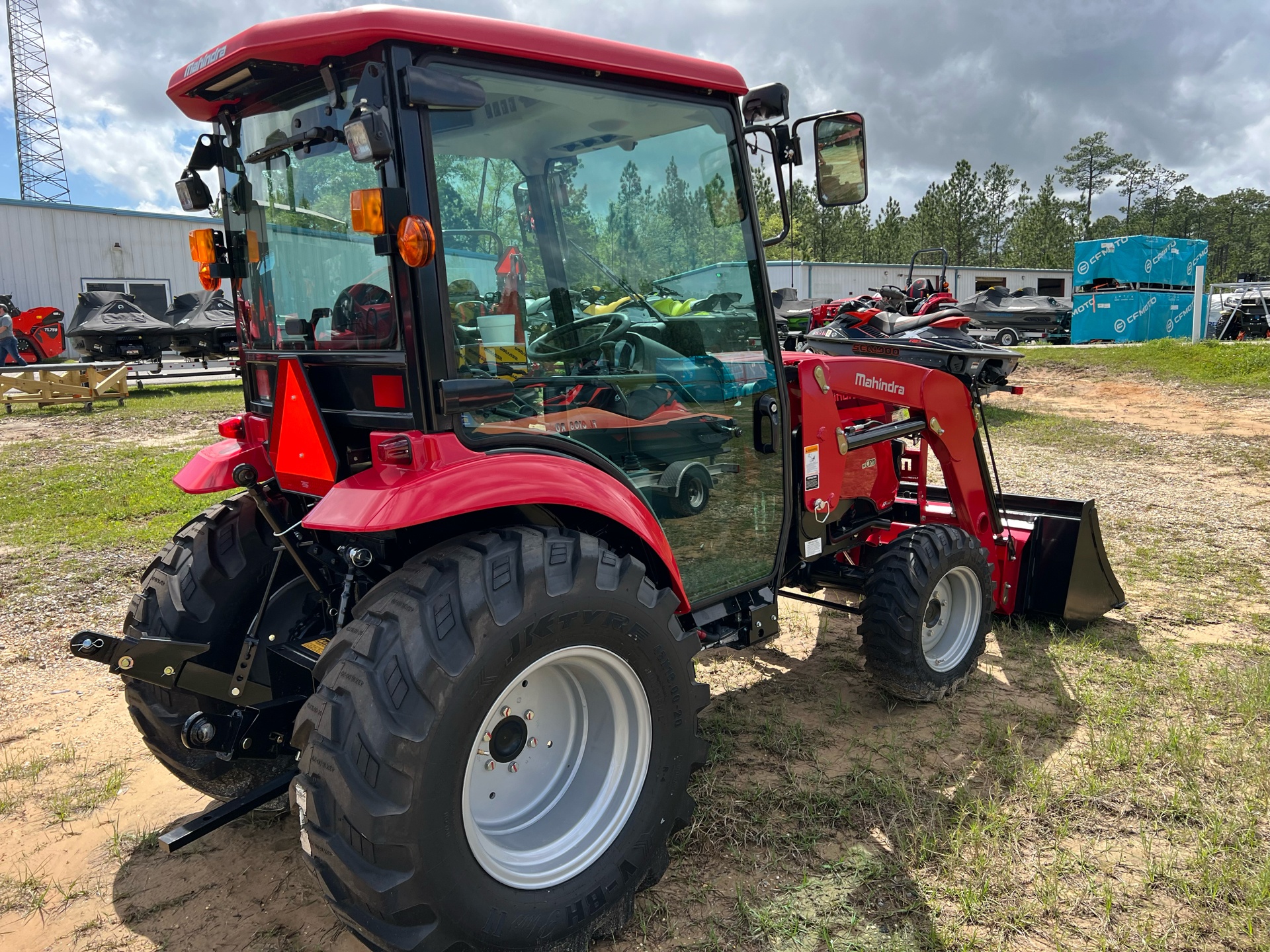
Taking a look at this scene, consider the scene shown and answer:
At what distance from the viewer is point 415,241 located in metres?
2.16

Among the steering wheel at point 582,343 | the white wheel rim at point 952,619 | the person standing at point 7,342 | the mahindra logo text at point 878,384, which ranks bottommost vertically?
the white wheel rim at point 952,619

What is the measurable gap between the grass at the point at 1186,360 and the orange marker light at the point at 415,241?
50.3 feet

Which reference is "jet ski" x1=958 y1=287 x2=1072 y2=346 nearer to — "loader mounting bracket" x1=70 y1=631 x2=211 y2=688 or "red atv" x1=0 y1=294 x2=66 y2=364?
"red atv" x1=0 y1=294 x2=66 y2=364

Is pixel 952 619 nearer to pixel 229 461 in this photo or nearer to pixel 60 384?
pixel 229 461

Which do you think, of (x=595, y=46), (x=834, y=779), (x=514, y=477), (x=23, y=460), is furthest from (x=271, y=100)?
(x=23, y=460)

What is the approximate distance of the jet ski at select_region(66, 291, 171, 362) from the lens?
17.7 metres

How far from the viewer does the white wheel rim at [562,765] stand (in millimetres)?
2469

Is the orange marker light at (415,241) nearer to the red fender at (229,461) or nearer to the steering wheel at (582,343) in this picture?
the steering wheel at (582,343)

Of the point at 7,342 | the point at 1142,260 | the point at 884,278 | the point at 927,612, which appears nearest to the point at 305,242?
the point at 927,612

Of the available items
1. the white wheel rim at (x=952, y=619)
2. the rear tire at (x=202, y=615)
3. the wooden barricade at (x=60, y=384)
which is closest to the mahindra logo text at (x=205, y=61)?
the rear tire at (x=202, y=615)

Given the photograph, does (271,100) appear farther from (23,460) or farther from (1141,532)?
(23,460)

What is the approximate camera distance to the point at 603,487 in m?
2.56

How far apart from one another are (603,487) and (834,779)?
1614 mm

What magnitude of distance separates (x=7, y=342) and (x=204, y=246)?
60.1 ft
